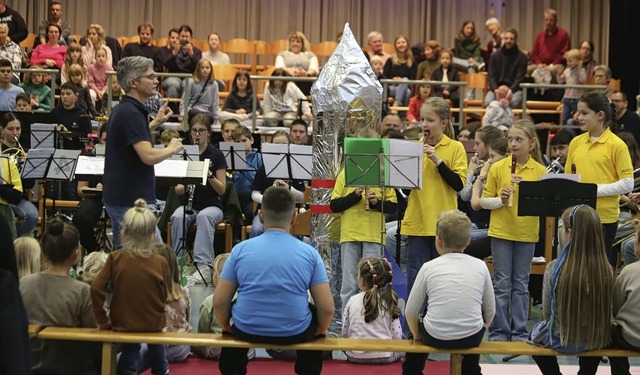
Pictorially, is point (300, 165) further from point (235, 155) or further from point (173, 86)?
point (173, 86)

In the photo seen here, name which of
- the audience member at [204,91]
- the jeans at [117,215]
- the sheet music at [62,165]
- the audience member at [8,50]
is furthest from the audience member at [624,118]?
the audience member at [8,50]

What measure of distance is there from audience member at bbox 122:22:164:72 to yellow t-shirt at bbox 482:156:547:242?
9541mm

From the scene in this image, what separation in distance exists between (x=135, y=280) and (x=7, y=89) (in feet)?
28.8

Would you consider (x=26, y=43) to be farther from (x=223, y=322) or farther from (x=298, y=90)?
(x=223, y=322)

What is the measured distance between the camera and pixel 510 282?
669 cm

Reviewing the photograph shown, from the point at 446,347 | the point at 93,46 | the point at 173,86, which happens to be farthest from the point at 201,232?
the point at 93,46

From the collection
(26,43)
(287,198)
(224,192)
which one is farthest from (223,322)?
(26,43)

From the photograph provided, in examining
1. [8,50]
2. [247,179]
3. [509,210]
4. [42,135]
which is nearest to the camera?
[509,210]

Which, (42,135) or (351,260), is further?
(42,135)

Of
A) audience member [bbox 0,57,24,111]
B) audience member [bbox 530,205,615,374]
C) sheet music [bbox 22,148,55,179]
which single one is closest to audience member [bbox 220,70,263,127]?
audience member [bbox 0,57,24,111]

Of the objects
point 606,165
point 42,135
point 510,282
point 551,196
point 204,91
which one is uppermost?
point 204,91

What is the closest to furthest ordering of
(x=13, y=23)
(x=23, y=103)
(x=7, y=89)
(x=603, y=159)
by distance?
(x=603, y=159), (x=23, y=103), (x=7, y=89), (x=13, y=23)

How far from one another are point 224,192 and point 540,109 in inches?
272

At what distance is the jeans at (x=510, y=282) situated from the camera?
6.68m
